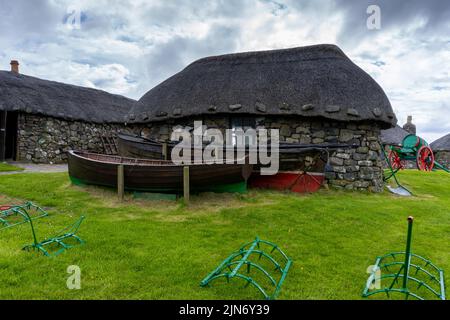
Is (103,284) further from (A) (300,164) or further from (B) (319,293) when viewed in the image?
(A) (300,164)

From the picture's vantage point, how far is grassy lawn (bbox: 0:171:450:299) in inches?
148

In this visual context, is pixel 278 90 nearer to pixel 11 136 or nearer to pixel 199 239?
pixel 199 239

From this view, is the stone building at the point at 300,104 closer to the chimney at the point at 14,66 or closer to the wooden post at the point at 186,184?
the wooden post at the point at 186,184

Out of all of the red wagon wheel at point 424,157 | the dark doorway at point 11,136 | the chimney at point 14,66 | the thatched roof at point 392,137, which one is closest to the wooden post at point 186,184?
the red wagon wheel at point 424,157

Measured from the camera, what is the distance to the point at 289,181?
10.5 meters

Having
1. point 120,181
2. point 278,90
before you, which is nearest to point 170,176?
point 120,181

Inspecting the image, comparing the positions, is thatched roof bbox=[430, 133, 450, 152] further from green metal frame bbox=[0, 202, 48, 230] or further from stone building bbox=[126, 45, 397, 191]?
green metal frame bbox=[0, 202, 48, 230]

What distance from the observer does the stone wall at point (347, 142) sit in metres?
11.2

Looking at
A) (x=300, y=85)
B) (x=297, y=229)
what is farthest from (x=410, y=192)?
(x=297, y=229)

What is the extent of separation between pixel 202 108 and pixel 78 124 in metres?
11.3

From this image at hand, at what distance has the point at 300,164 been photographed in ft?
34.5

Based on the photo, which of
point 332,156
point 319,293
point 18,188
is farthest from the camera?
point 332,156

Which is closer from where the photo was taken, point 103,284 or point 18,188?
point 103,284

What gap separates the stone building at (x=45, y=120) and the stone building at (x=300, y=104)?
712 cm
